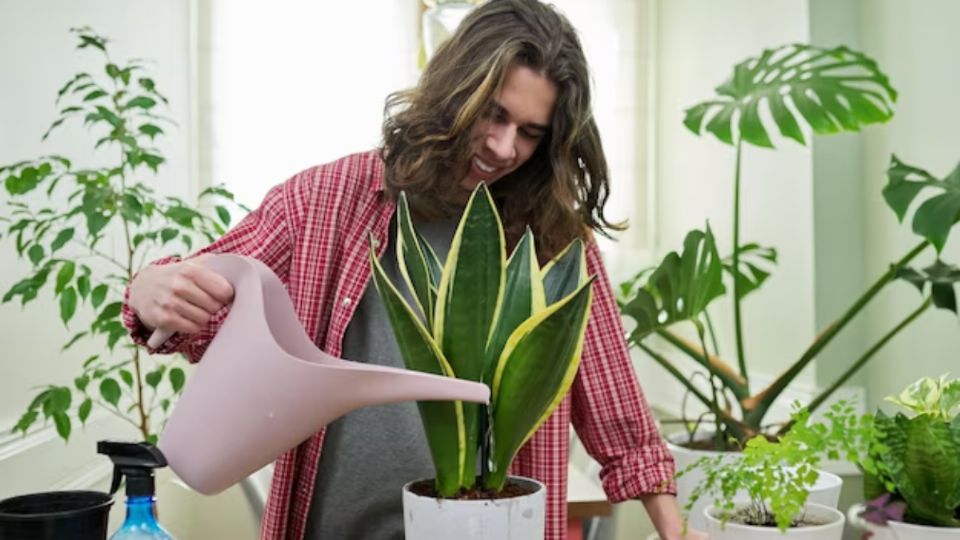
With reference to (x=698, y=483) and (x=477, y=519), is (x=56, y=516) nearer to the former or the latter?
(x=477, y=519)

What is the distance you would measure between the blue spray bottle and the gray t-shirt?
0.58 metres

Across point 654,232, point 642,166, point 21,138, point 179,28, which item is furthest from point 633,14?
point 21,138

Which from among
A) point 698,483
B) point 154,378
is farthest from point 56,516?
point 154,378

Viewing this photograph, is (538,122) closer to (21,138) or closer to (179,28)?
(21,138)

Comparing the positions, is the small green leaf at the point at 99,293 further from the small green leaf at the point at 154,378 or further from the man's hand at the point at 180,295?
the man's hand at the point at 180,295

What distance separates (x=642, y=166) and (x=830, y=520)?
357cm

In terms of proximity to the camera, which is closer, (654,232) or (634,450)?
(634,450)

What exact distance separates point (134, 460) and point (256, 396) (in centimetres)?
10

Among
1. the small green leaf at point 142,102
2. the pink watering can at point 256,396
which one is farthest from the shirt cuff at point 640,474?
the small green leaf at point 142,102

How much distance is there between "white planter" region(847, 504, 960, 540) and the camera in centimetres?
81

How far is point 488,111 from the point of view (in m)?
1.28

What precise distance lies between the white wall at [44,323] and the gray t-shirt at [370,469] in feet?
2.46

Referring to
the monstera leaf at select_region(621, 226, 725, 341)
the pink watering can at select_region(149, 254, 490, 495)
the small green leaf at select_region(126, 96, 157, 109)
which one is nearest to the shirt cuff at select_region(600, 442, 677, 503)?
the pink watering can at select_region(149, 254, 490, 495)

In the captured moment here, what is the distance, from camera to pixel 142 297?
95 cm
